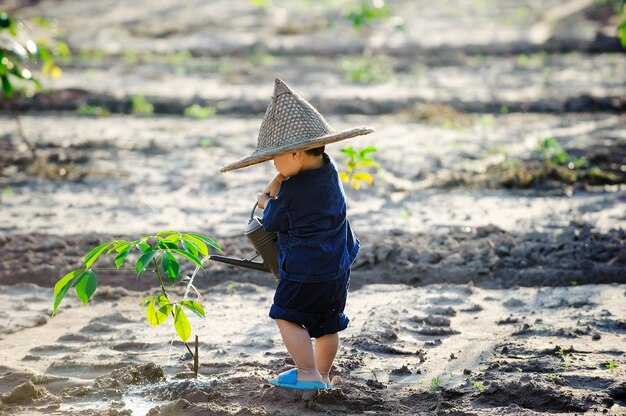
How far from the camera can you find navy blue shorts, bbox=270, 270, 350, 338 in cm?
371

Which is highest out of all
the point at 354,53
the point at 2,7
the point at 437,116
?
the point at 2,7

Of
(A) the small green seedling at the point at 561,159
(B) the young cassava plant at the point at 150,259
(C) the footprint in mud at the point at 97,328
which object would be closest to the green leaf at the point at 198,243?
(B) the young cassava plant at the point at 150,259

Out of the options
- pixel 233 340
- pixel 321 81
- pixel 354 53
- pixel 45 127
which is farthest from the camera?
pixel 354 53

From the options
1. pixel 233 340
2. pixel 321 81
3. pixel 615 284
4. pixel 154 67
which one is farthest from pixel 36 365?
pixel 154 67

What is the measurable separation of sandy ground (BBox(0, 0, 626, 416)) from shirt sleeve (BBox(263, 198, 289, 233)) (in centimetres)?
71

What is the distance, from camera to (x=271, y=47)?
18.2 metres

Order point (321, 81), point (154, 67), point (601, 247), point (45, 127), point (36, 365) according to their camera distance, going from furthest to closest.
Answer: point (154, 67)
point (321, 81)
point (45, 127)
point (601, 247)
point (36, 365)

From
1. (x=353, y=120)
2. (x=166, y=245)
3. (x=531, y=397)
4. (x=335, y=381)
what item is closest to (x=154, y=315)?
(x=166, y=245)

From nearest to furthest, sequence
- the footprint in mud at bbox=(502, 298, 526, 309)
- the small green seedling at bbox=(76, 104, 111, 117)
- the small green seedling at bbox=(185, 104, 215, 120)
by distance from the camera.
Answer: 1. the footprint in mud at bbox=(502, 298, 526, 309)
2. the small green seedling at bbox=(185, 104, 215, 120)
3. the small green seedling at bbox=(76, 104, 111, 117)

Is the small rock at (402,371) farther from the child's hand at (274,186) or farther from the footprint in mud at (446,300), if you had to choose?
the footprint in mud at (446,300)

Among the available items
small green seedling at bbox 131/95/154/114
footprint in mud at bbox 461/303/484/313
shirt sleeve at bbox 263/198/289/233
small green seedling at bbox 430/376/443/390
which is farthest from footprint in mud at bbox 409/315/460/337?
small green seedling at bbox 131/95/154/114

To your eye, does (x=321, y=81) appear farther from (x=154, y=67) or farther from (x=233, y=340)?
(x=233, y=340)

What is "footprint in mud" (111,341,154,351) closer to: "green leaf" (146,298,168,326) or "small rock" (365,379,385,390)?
"green leaf" (146,298,168,326)

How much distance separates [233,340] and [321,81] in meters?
10.2
